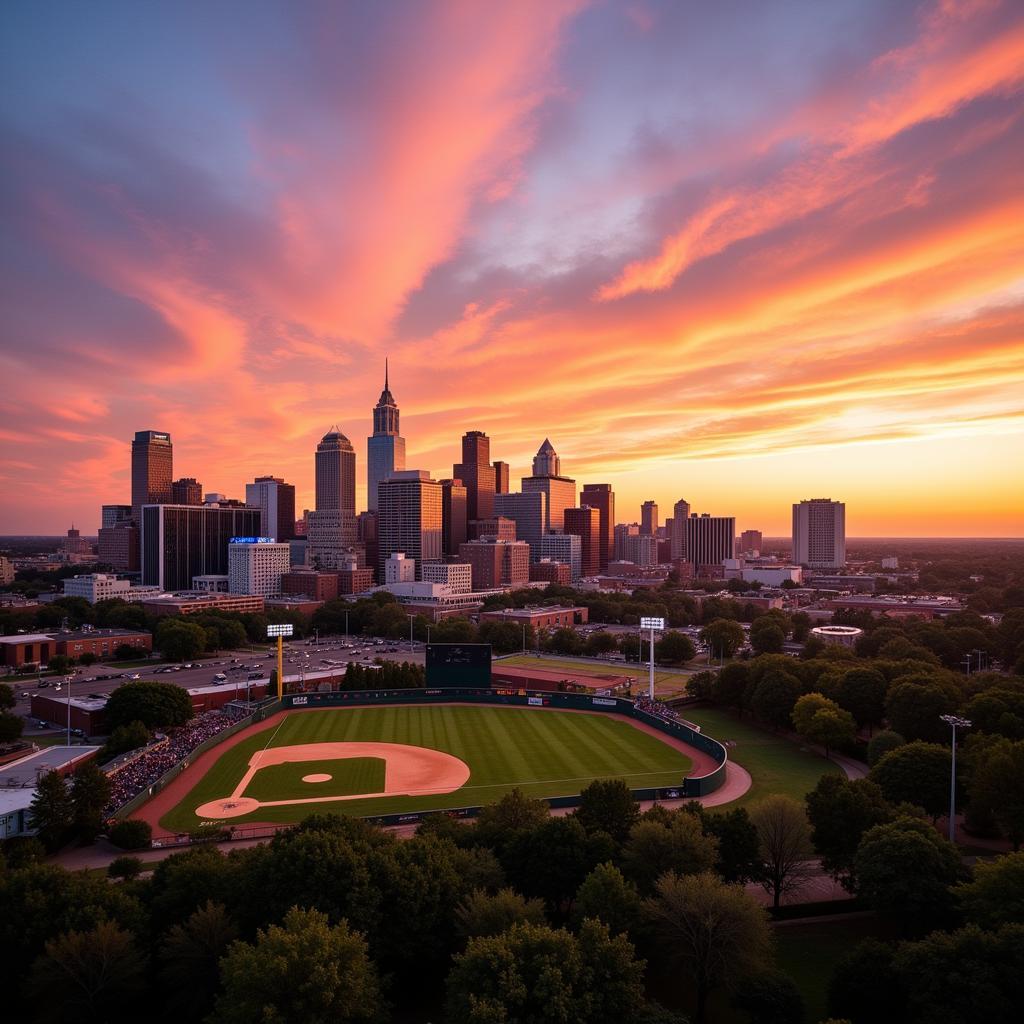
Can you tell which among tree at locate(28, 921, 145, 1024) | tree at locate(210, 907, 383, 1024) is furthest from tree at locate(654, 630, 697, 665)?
tree at locate(28, 921, 145, 1024)

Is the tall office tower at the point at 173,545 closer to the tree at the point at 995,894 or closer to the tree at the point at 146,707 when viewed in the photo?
the tree at the point at 146,707

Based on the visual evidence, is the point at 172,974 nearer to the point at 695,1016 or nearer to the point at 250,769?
the point at 695,1016

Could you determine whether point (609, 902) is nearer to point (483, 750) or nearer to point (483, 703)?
point (483, 750)

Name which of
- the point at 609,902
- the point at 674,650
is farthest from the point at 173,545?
the point at 609,902

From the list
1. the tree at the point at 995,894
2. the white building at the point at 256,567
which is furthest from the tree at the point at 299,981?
the white building at the point at 256,567

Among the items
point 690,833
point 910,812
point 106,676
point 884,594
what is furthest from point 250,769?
point 884,594
